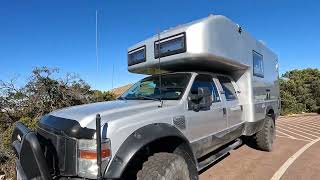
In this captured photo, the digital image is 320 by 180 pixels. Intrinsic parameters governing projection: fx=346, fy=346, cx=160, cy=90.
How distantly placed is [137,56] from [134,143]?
3197 millimetres

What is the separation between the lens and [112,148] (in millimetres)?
3662

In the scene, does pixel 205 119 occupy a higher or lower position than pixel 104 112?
lower

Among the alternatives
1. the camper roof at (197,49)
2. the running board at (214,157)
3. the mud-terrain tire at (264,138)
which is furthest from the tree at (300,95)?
the running board at (214,157)

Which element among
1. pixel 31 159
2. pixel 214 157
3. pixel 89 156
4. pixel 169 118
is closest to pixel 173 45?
pixel 169 118

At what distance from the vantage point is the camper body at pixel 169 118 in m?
3.63

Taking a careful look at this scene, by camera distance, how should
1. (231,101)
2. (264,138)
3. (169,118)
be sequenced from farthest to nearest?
(264,138) < (231,101) < (169,118)

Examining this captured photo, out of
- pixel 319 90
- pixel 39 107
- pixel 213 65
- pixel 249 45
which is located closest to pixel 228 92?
pixel 213 65

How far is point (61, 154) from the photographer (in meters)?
3.70

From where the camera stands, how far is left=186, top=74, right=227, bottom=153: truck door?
16.7 ft

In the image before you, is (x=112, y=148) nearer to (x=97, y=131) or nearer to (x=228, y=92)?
(x=97, y=131)

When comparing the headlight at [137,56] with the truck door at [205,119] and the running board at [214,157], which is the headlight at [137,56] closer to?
the truck door at [205,119]

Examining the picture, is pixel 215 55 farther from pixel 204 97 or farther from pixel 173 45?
pixel 204 97

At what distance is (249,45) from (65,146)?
17.5ft

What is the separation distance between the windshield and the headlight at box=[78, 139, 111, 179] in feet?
5.56
